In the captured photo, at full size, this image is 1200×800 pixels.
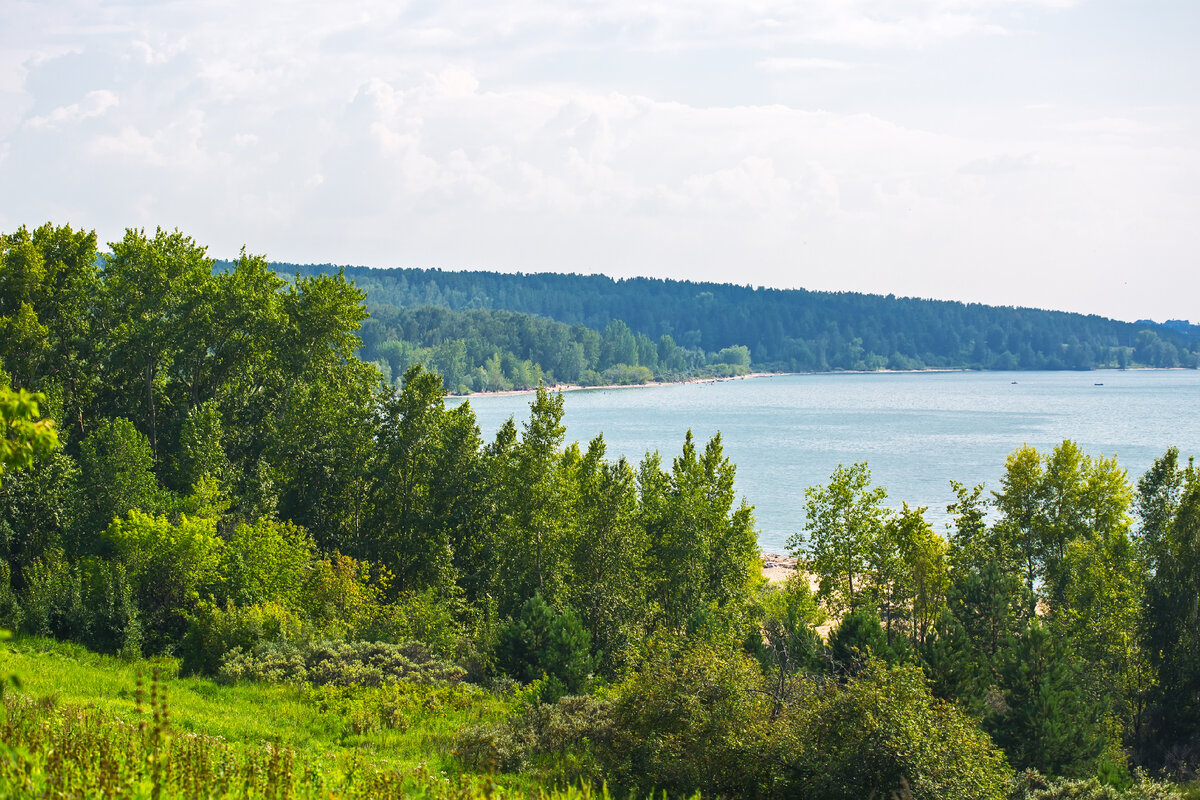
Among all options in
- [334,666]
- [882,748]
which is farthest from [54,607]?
[882,748]

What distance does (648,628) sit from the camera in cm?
3391

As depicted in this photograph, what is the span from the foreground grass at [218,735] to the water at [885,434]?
41.6 m

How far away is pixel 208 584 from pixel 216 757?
1894cm

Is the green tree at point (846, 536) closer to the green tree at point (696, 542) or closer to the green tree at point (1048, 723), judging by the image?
the green tree at point (696, 542)

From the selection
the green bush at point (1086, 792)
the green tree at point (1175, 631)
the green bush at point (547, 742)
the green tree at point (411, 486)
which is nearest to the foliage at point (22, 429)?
the green bush at point (547, 742)

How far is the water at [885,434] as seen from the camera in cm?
8512

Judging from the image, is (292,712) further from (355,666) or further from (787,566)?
(787,566)

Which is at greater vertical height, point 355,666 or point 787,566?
point 355,666

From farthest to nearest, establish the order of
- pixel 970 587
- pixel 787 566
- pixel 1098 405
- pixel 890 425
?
1. pixel 1098 405
2. pixel 890 425
3. pixel 787 566
4. pixel 970 587

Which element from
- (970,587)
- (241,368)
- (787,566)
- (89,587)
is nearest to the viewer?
(89,587)

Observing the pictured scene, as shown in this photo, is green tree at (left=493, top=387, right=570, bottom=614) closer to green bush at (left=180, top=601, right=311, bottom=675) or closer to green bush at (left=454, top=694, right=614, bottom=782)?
green bush at (left=180, top=601, right=311, bottom=675)

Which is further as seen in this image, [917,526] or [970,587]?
[917,526]

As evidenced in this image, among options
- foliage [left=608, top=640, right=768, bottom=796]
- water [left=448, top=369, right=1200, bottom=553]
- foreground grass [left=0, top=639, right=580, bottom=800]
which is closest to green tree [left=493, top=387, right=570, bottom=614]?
foreground grass [left=0, top=639, right=580, bottom=800]

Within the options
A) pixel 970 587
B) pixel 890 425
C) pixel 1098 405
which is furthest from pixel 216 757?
pixel 1098 405
